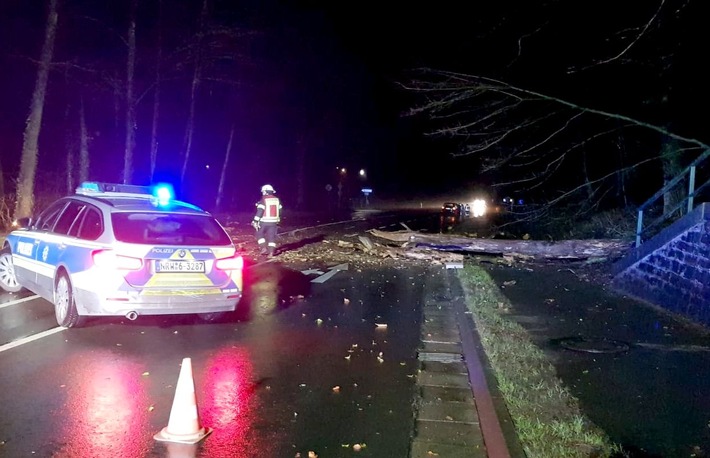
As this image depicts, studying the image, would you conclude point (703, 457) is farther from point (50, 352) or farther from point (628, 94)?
point (628, 94)

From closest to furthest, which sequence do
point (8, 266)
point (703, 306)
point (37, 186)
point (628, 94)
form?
point (703, 306)
point (8, 266)
point (628, 94)
point (37, 186)

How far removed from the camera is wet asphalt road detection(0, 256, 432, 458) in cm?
460

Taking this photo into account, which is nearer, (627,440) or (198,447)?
(198,447)

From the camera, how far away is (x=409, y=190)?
10050 centimetres

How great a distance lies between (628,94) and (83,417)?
633 inches

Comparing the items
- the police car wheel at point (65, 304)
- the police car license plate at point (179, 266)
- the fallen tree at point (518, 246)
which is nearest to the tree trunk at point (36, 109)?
the fallen tree at point (518, 246)

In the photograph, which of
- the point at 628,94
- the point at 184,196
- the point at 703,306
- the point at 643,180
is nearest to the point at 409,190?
the point at 184,196

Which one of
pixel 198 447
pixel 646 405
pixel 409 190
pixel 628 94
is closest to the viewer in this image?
pixel 198 447

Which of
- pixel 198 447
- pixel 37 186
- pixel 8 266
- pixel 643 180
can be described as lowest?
pixel 198 447

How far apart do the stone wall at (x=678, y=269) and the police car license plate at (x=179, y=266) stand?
7309 millimetres

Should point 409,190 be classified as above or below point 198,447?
above

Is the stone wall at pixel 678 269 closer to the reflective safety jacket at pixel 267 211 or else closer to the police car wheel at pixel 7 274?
the reflective safety jacket at pixel 267 211

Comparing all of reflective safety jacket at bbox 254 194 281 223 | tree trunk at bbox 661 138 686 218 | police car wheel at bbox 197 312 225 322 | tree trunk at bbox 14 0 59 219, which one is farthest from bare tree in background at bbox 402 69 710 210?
tree trunk at bbox 14 0 59 219

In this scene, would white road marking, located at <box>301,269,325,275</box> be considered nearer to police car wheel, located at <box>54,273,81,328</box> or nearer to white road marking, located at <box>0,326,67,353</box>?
police car wheel, located at <box>54,273,81,328</box>
